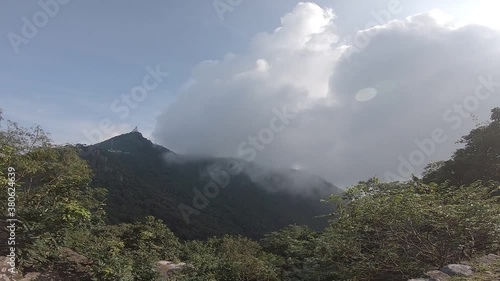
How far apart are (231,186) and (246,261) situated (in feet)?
278

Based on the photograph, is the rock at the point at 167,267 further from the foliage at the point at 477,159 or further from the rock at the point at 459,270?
the foliage at the point at 477,159

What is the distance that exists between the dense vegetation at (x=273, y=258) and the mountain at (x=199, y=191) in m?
30.8

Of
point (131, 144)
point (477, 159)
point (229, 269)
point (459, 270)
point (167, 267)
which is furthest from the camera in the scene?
point (131, 144)

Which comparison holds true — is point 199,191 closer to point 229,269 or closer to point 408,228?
point 229,269

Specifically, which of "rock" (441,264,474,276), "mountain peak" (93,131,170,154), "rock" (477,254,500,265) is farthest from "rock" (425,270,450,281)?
"mountain peak" (93,131,170,154)

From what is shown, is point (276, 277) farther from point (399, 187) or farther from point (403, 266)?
point (399, 187)

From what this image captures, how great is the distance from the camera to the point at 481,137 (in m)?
20.4

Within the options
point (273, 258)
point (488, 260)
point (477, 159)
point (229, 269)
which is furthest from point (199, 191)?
point (488, 260)

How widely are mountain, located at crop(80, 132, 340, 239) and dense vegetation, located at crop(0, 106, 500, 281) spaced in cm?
3080

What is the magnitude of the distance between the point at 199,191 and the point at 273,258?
74.0 meters

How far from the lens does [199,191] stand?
281ft

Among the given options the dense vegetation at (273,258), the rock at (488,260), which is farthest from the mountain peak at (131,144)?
the rock at (488,260)

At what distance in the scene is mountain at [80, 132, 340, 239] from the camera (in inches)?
2143

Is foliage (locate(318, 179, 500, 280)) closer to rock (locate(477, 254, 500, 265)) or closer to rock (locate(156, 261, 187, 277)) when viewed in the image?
rock (locate(477, 254, 500, 265))
